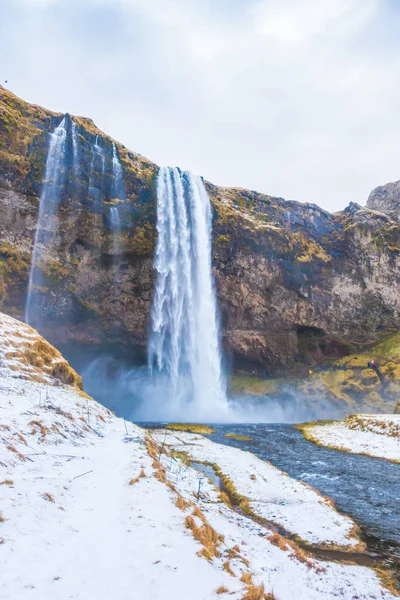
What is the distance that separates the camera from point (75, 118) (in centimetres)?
3959

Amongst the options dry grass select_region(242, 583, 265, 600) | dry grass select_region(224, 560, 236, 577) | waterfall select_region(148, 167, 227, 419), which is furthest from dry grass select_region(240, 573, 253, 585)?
waterfall select_region(148, 167, 227, 419)

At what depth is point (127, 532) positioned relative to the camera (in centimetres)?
502

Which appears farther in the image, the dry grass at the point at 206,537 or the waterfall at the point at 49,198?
the waterfall at the point at 49,198

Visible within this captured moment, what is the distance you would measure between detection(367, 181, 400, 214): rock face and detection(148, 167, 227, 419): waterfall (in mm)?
57275

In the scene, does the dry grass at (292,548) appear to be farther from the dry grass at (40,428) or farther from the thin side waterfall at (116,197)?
the thin side waterfall at (116,197)

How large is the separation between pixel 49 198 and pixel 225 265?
73.1ft

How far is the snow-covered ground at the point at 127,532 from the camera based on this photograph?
379cm

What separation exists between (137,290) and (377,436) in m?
30.0

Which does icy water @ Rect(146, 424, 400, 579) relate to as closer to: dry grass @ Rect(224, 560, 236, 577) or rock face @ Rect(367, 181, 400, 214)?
dry grass @ Rect(224, 560, 236, 577)

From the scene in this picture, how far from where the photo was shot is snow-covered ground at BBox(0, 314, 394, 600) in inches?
149

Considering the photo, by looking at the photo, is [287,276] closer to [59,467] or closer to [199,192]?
[199,192]

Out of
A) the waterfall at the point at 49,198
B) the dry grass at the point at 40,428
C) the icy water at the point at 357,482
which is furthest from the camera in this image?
the waterfall at the point at 49,198

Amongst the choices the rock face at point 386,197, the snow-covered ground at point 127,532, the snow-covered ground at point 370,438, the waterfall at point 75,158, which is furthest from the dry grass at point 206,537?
the rock face at point 386,197

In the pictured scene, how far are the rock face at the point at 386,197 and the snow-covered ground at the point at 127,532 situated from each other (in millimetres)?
86889
